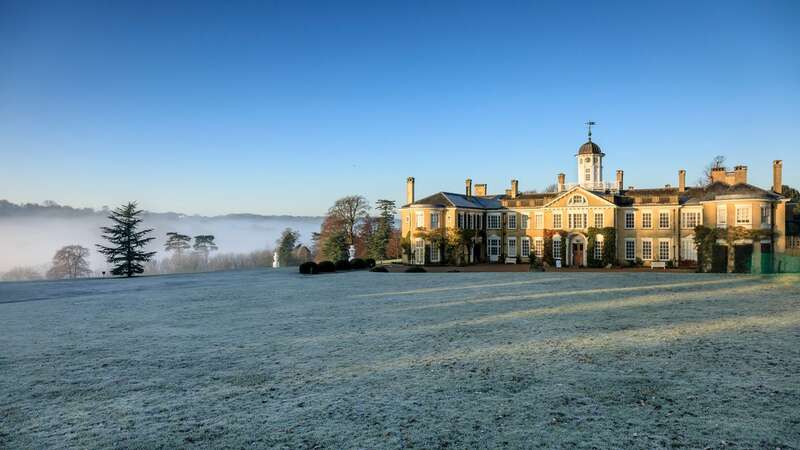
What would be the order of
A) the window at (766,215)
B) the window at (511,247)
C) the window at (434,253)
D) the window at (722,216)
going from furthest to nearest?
the window at (511,247) < the window at (434,253) < the window at (722,216) < the window at (766,215)

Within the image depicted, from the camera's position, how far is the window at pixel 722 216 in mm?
38781

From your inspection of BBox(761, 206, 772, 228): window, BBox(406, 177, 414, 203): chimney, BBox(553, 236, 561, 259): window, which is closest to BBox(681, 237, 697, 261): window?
BBox(761, 206, 772, 228): window

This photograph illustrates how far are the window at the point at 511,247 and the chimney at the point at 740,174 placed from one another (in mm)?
19966

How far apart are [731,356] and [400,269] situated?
31984mm

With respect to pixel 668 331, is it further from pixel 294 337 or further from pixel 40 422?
pixel 40 422

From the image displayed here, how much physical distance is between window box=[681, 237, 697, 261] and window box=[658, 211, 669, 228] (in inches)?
76.3

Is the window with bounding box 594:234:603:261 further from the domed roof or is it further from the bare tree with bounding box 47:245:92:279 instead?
the bare tree with bounding box 47:245:92:279

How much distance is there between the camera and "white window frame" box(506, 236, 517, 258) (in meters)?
49.6

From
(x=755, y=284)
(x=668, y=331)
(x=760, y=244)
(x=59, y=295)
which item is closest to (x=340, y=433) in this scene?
(x=668, y=331)

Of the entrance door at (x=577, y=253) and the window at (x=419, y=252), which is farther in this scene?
the window at (x=419, y=252)

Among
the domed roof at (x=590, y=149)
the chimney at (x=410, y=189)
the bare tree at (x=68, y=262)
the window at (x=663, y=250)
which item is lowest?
the bare tree at (x=68, y=262)

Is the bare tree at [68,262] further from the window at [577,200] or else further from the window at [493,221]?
the window at [577,200]

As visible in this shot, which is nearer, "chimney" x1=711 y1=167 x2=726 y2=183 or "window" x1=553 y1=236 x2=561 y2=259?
"chimney" x1=711 y1=167 x2=726 y2=183

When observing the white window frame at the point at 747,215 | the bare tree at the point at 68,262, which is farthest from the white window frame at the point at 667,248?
the bare tree at the point at 68,262
